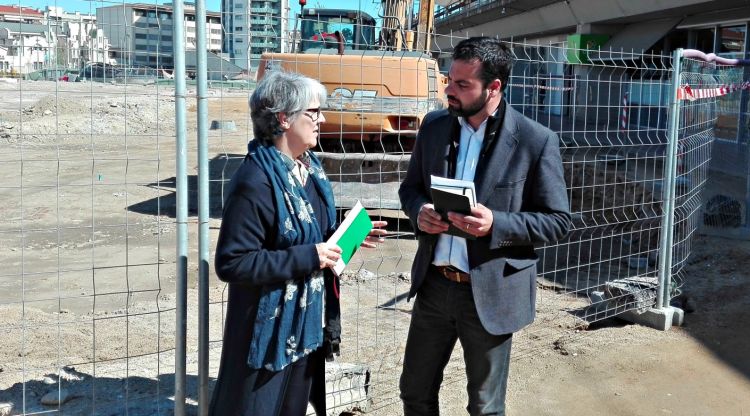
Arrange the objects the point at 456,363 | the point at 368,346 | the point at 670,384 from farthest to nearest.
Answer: the point at 368,346 → the point at 456,363 → the point at 670,384

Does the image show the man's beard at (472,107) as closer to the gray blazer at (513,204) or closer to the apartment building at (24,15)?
the gray blazer at (513,204)

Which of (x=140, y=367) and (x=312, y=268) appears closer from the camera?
(x=312, y=268)

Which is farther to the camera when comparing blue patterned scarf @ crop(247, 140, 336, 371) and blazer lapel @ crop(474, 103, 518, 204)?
blazer lapel @ crop(474, 103, 518, 204)

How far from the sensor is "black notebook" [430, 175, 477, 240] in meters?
2.72

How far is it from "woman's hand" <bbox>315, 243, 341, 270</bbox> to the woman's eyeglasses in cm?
46

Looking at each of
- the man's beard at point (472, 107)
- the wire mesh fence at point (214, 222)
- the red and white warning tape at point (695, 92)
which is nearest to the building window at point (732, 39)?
the wire mesh fence at point (214, 222)

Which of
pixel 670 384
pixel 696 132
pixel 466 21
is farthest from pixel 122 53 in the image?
pixel 466 21

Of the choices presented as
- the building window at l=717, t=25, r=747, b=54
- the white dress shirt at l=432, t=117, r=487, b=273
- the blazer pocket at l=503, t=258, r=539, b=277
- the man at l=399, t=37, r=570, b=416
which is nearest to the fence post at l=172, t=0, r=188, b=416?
the man at l=399, t=37, r=570, b=416

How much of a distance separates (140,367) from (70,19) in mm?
1970

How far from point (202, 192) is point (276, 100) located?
0.63m

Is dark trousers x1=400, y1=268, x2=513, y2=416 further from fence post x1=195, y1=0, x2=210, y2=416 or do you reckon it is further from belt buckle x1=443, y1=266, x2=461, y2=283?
fence post x1=195, y1=0, x2=210, y2=416

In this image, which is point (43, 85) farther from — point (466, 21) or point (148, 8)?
point (466, 21)

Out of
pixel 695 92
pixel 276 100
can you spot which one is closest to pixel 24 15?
pixel 276 100

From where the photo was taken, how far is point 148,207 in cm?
1234
